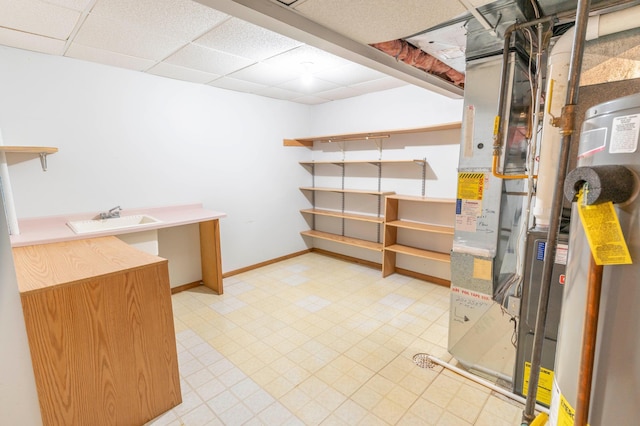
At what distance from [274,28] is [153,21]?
1.03 meters

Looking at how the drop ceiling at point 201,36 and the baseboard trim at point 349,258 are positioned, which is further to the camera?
the baseboard trim at point 349,258

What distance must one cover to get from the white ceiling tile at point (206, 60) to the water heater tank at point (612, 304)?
8.63 feet

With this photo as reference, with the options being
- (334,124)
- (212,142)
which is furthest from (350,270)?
(212,142)

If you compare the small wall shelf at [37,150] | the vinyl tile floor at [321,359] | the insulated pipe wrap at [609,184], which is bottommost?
the vinyl tile floor at [321,359]

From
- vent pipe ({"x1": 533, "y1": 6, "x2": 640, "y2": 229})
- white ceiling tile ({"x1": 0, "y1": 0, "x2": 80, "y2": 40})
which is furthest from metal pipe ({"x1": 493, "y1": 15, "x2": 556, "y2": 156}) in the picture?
white ceiling tile ({"x1": 0, "y1": 0, "x2": 80, "y2": 40})

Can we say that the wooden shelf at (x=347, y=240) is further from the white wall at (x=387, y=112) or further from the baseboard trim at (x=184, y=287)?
the baseboard trim at (x=184, y=287)

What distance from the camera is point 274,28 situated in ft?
5.02

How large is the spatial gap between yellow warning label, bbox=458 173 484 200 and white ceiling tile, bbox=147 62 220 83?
2.68 metres

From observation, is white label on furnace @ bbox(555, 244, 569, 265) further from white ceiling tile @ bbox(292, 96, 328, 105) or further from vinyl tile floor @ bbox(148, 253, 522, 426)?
white ceiling tile @ bbox(292, 96, 328, 105)

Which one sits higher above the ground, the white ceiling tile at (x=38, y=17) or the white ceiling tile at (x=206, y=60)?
the white ceiling tile at (x=206, y=60)

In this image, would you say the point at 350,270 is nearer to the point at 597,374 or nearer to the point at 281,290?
the point at 281,290

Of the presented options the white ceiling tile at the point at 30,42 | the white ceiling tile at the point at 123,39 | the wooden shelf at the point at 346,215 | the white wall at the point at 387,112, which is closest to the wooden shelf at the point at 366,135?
the white wall at the point at 387,112

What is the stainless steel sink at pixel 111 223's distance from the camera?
8.60 feet

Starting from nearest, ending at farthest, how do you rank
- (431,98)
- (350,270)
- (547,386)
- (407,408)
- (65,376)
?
(65,376) < (547,386) < (407,408) < (431,98) < (350,270)
